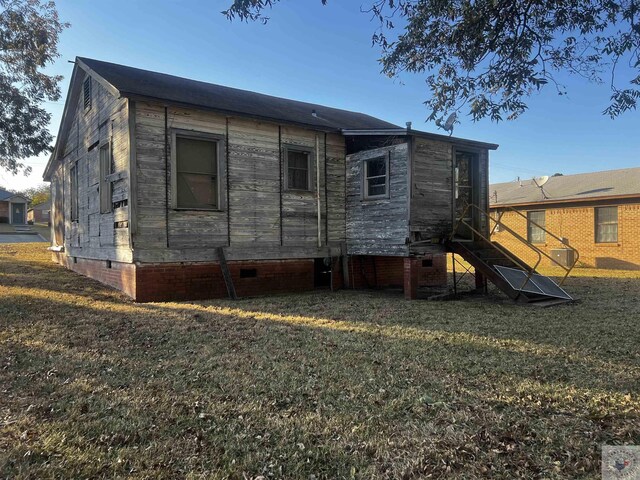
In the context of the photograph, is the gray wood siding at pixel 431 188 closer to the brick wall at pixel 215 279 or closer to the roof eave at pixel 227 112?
the roof eave at pixel 227 112

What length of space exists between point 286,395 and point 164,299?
632 cm

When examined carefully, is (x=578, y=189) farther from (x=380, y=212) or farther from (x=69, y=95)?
(x=69, y=95)

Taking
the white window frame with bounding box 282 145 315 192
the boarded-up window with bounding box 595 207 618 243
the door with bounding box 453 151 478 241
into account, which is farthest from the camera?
the boarded-up window with bounding box 595 207 618 243

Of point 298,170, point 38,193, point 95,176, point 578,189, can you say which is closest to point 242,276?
point 298,170

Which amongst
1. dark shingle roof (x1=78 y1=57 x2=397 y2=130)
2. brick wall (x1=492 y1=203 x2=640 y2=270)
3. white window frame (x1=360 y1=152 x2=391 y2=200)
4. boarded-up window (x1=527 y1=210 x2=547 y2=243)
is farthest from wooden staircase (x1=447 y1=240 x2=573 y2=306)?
boarded-up window (x1=527 y1=210 x2=547 y2=243)

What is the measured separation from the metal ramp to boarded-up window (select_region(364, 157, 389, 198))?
3310mm

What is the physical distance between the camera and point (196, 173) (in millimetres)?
9914

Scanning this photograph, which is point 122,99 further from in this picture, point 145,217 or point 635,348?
point 635,348

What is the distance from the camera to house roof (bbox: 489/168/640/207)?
19.1 metres

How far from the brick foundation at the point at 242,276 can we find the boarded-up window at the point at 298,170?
1941mm

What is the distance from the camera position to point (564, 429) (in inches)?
132

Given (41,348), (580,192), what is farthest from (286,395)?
(580,192)

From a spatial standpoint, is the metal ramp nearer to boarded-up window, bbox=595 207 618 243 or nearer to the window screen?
boarded-up window, bbox=595 207 618 243

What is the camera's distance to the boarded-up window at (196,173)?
9750 millimetres
